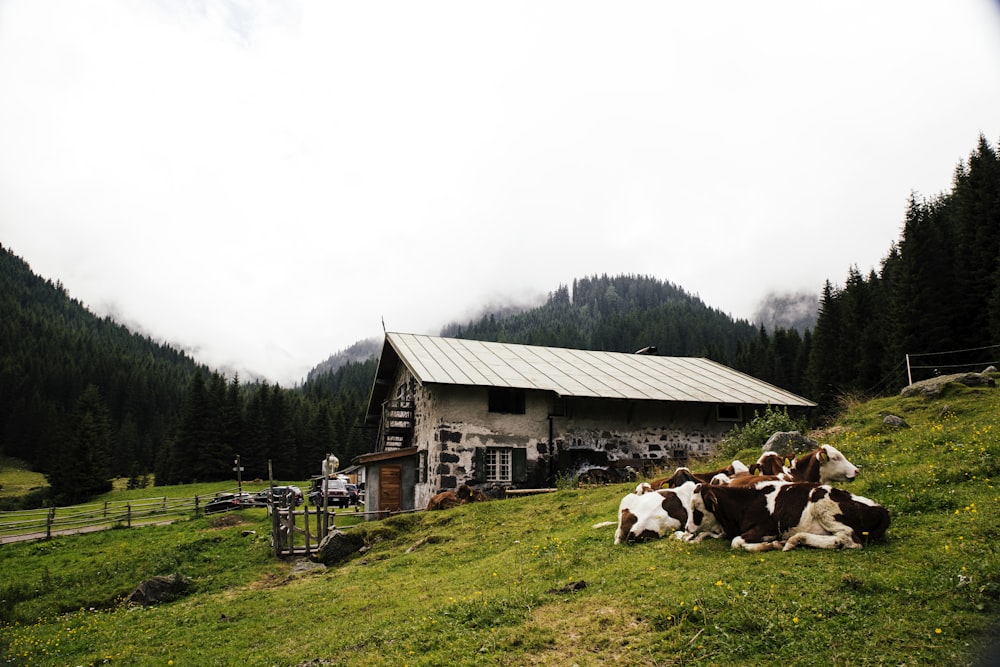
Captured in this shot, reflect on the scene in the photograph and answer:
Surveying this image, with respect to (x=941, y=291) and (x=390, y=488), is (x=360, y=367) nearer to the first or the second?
(x=941, y=291)

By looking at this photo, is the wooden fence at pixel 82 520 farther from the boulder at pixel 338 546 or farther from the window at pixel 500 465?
the window at pixel 500 465

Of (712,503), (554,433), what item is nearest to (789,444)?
(712,503)

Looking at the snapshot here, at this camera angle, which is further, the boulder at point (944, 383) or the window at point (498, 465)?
the window at point (498, 465)

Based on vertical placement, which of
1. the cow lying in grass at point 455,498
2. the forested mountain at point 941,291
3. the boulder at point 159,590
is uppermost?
the forested mountain at point 941,291

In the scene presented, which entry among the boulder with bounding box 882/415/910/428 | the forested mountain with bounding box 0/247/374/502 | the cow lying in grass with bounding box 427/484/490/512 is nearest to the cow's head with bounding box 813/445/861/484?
the boulder with bounding box 882/415/910/428

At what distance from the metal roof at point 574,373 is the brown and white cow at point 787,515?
563 inches

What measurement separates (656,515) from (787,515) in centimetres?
261

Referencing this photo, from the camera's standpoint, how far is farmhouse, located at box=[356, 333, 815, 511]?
23531 mm

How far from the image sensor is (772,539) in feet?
27.4

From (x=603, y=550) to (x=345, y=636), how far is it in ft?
14.4

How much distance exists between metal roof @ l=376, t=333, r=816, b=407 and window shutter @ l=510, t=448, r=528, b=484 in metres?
2.71

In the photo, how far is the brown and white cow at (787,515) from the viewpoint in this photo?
301 inches

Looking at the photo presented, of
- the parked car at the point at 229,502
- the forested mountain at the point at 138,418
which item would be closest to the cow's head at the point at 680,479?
the parked car at the point at 229,502

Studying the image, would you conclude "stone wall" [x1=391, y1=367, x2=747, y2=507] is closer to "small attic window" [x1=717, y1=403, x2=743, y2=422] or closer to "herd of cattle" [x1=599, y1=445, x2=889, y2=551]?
"small attic window" [x1=717, y1=403, x2=743, y2=422]
